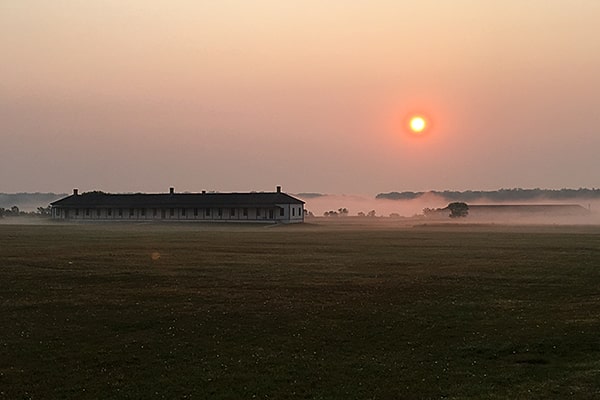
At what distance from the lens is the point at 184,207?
119312 mm

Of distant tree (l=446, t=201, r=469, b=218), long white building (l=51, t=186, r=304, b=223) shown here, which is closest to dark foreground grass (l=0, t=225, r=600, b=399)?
long white building (l=51, t=186, r=304, b=223)

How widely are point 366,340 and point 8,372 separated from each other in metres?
10.8

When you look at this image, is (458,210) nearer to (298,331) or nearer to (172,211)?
(172,211)

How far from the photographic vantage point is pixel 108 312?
22938 millimetres

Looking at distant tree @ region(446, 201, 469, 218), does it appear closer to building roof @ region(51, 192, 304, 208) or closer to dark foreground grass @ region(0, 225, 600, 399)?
building roof @ region(51, 192, 304, 208)

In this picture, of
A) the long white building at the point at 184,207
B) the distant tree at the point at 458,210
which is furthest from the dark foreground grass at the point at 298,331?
Answer: the distant tree at the point at 458,210

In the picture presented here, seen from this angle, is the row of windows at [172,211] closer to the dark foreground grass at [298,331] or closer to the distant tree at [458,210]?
the distant tree at [458,210]

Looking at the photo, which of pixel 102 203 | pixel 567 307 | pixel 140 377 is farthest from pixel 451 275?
pixel 102 203

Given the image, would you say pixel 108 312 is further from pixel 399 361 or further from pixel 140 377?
pixel 399 361

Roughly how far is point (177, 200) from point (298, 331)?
10464 centimetres

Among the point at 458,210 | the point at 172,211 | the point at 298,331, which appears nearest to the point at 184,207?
the point at 172,211

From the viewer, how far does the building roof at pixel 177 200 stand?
116 m

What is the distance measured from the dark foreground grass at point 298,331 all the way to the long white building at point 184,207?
256 feet

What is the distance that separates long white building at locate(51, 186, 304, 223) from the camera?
11531 centimetres
